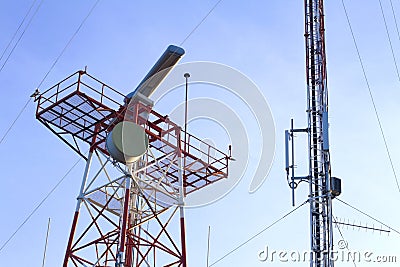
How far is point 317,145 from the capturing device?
107 feet

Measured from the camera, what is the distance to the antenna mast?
30781 mm

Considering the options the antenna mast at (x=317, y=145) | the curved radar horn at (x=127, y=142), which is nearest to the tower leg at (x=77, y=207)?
→ the curved radar horn at (x=127, y=142)

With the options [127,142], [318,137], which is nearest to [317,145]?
[318,137]

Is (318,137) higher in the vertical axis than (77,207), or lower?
higher

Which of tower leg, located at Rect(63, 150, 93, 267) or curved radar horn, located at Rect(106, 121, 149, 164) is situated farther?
tower leg, located at Rect(63, 150, 93, 267)

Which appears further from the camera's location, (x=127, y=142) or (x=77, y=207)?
(x=77, y=207)

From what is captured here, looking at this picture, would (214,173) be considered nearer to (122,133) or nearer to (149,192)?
(149,192)

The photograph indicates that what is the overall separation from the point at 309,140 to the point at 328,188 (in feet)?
8.95

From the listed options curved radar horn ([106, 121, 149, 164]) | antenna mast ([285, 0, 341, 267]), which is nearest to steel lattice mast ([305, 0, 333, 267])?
antenna mast ([285, 0, 341, 267])

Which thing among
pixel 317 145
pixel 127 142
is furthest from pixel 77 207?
pixel 317 145

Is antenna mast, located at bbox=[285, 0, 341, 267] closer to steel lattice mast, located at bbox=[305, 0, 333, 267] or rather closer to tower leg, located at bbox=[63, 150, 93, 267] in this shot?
steel lattice mast, located at bbox=[305, 0, 333, 267]

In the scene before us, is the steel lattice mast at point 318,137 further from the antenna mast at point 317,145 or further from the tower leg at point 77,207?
the tower leg at point 77,207

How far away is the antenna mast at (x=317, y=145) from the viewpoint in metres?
30.8

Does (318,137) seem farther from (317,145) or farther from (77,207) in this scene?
(77,207)
